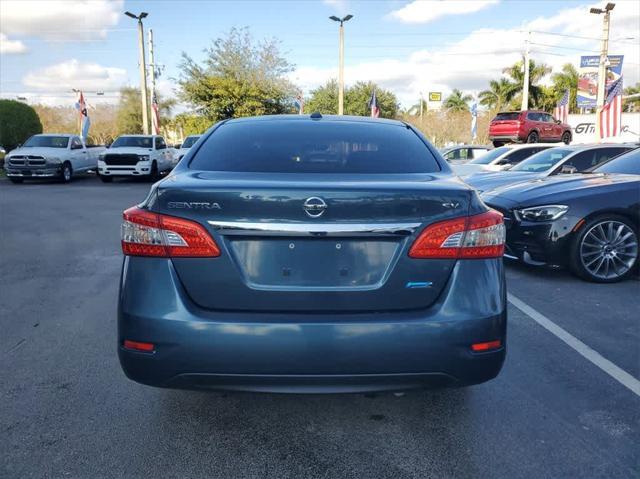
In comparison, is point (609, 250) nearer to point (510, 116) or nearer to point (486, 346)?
point (486, 346)

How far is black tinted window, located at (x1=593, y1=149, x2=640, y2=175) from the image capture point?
7.06 m

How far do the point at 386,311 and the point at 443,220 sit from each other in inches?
18.7

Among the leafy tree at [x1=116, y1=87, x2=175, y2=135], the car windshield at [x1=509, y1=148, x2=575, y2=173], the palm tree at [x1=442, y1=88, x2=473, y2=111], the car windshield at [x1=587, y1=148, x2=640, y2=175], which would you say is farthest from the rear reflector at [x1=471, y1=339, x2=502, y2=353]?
the palm tree at [x1=442, y1=88, x2=473, y2=111]

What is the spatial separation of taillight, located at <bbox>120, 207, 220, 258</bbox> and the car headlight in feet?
15.5

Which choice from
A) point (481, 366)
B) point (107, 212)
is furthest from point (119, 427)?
point (107, 212)

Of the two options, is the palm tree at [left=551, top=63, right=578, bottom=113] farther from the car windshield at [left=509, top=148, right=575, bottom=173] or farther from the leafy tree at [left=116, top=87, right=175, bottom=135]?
the car windshield at [left=509, top=148, right=575, bottom=173]

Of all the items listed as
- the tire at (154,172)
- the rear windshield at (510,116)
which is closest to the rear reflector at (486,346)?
the tire at (154,172)

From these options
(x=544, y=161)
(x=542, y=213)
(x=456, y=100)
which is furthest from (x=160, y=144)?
(x=456, y=100)

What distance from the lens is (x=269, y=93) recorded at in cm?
3709

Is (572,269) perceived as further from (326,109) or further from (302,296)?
(326,109)

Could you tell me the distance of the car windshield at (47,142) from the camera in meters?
20.7

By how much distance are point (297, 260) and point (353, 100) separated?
203 feet

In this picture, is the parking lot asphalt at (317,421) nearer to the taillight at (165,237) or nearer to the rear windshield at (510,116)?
the taillight at (165,237)

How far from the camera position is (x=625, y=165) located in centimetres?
721
